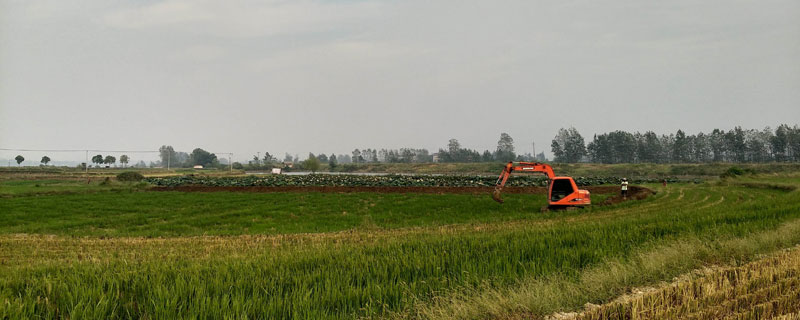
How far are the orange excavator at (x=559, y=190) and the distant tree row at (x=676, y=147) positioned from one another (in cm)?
15038

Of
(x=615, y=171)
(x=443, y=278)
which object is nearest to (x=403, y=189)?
(x=443, y=278)

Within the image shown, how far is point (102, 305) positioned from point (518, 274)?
5.66 metres

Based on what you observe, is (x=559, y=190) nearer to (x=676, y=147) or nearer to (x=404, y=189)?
(x=404, y=189)

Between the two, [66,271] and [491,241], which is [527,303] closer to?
[491,241]

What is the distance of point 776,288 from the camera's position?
5441 mm

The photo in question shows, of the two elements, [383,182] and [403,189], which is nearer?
[403,189]

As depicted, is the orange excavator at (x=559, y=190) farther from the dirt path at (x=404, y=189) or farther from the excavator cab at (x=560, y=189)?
the dirt path at (x=404, y=189)

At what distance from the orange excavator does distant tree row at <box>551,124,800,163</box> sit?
150 metres

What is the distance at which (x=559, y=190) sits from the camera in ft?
73.9

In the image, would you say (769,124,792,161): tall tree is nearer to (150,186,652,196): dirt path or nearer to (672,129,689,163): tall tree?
(672,129,689,163): tall tree

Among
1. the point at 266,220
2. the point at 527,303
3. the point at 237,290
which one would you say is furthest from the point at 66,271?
the point at 266,220

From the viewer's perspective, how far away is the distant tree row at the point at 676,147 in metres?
145

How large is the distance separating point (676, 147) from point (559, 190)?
6214 inches

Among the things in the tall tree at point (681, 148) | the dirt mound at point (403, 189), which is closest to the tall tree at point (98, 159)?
the dirt mound at point (403, 189)
